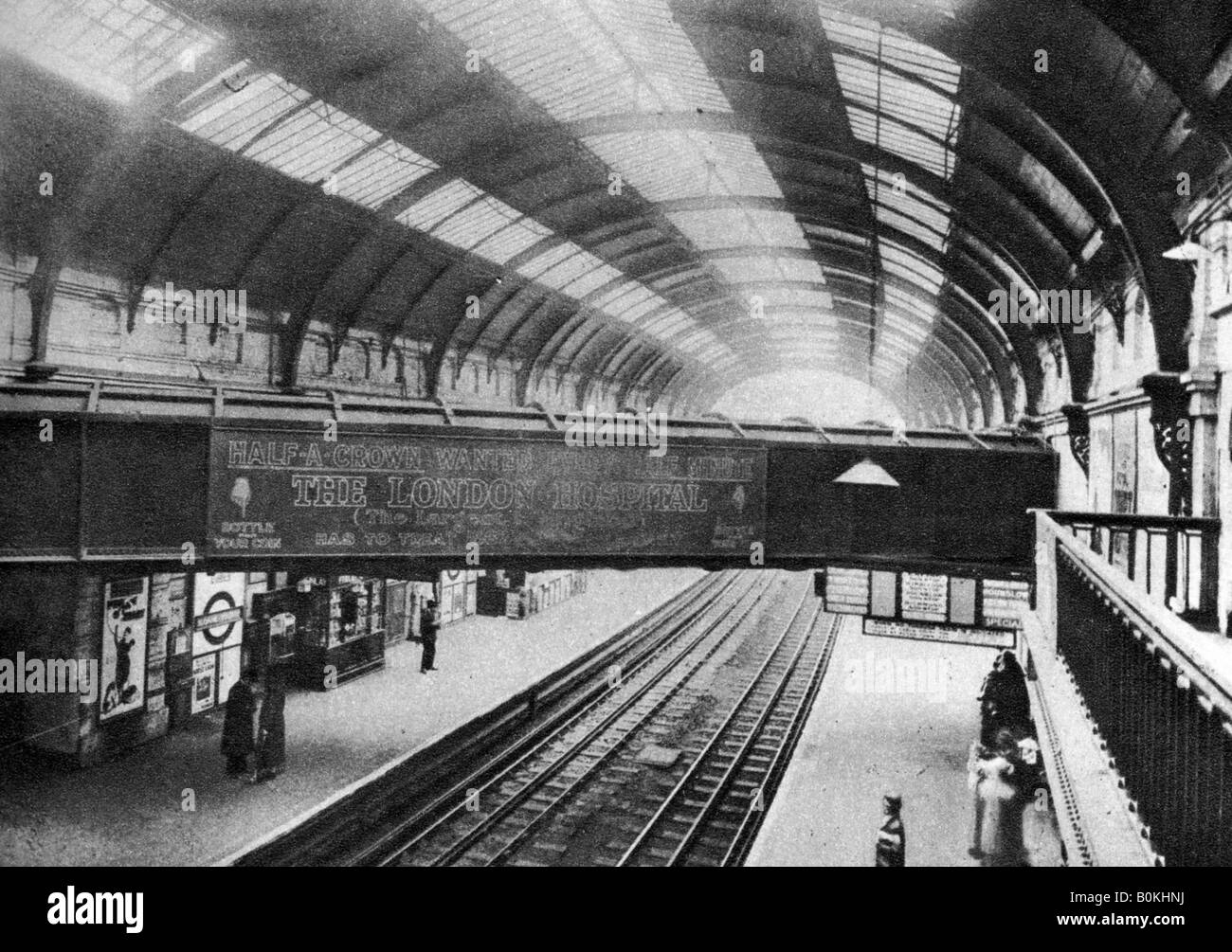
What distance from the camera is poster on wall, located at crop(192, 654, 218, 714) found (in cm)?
1451

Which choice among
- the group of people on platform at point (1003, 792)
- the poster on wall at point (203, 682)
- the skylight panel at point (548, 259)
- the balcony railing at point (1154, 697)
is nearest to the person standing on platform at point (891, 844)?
the group of people on platform at point (1003, 792)

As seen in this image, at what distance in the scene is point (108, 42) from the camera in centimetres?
961

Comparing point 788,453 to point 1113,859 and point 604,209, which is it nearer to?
point 1113,859

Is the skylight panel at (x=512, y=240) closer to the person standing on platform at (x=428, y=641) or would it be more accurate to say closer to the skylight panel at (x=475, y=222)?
the skylight panel at (x=475, y=222)

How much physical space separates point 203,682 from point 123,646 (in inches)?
80.8

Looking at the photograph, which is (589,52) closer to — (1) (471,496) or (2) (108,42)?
(2) (108,42)

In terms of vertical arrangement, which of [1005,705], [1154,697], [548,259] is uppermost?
[548,259]

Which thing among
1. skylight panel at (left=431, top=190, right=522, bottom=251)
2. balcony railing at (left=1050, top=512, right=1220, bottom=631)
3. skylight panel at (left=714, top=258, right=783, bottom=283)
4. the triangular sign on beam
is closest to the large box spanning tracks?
the triangular sign on beam

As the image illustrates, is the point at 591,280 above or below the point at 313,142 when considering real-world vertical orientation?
above

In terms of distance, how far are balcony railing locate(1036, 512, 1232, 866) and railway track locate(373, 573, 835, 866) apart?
283 inches

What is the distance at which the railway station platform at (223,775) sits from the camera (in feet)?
32.3

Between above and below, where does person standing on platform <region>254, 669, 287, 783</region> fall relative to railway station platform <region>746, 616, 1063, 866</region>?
above

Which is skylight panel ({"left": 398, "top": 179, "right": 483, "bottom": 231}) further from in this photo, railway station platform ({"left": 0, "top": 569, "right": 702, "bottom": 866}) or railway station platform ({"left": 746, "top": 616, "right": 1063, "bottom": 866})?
railway station platform ({"left": 746, "top": 616, "right": 1063, "bottom": 866})

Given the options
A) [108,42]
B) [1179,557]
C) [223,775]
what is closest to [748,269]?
[1179,557]
